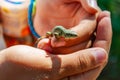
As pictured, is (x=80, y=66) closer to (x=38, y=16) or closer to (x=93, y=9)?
(x=93, y=9)

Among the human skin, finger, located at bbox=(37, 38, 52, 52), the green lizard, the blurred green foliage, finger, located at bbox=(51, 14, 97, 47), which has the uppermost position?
the green lizard

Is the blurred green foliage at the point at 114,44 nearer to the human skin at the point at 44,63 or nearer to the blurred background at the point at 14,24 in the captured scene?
the blurred background at the point at 14,24

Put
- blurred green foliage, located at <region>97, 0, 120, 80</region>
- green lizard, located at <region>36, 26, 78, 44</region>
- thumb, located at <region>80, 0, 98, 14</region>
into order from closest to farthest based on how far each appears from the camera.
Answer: green lizard, located at <region>36, 26, 78, 44</region>, thumb, located at <region>80, 0, 98, 14</region>, blurred green foliage, located at <region>97, 0, 120, 80</region>

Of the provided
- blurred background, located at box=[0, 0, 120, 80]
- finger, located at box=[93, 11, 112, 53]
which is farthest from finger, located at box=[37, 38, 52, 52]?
blurred background, located at box=[0, 0, 120, 80]

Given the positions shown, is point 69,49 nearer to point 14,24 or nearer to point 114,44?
point 14,24

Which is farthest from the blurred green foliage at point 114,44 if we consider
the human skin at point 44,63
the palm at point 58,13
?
the human skin at point 44,63

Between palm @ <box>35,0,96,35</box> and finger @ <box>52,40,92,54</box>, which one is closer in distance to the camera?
finger @ <box>52,40,92,54</box>

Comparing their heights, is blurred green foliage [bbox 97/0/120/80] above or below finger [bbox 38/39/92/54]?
below

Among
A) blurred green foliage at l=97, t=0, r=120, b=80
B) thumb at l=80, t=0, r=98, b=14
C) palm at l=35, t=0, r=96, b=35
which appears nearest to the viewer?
thumb at l=80, t=0, r=98, b=14

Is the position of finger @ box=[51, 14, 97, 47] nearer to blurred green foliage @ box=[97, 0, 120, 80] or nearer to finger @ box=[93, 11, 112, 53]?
finger @ box=[93, 11, 112, 53]
